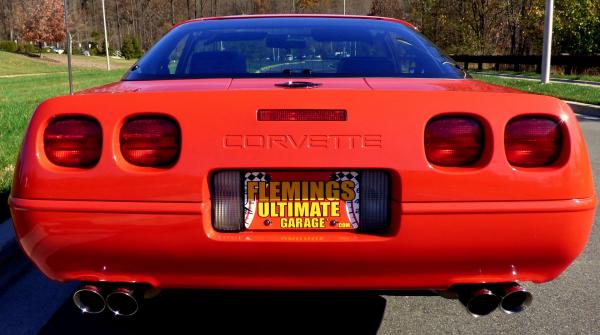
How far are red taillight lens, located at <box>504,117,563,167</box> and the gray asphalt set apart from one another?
1.00 m

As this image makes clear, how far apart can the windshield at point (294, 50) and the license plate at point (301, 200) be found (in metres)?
0.74

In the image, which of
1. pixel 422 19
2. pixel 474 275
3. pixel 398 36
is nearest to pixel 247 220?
pixel 474 275

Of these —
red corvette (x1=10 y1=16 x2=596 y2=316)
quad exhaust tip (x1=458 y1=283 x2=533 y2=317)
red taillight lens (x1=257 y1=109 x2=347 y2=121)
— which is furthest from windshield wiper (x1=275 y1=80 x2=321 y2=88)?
quad exhaust tip (x1=458 y1=283 x2=533 y2=317)

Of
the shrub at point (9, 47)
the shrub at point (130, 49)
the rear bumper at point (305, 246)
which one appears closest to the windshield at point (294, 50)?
the rear bumper at point (305, 246)

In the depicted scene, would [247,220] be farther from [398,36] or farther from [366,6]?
[366,6]

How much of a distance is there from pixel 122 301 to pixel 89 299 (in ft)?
0.39

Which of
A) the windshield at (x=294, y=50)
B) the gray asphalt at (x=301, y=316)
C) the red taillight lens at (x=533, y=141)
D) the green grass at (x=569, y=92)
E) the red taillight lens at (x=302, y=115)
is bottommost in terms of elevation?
the gray asphalt at (x=301, y=316)

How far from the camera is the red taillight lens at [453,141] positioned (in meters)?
2.10

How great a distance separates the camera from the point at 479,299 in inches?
87.0

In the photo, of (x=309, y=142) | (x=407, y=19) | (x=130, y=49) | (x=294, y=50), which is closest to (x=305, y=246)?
(x=309, y=142)

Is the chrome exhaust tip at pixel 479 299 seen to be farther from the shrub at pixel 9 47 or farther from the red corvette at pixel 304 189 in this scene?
the shrub at pixel 9 47

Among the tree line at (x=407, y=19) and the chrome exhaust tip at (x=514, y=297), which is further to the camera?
the tree line at (x=407, y=19)

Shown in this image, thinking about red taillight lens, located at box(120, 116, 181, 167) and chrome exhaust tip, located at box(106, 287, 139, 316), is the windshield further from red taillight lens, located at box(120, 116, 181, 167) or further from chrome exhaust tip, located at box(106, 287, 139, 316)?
chrome exhaust tip, located at box(106, 287, 139, 316)

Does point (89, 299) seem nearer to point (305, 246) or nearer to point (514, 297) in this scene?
point (305, 246)
